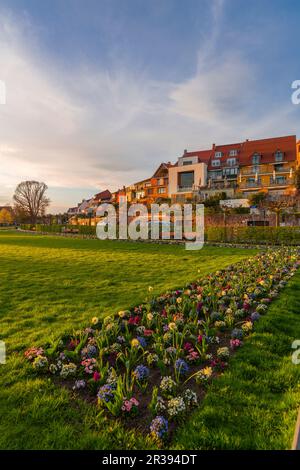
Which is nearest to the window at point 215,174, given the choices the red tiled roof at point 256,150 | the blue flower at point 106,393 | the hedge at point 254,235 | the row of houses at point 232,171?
the row of houses at point 232,171

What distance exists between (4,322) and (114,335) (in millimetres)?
2455

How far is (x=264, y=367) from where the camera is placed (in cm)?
344

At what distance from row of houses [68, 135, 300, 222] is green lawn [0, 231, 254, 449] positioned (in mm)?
35579

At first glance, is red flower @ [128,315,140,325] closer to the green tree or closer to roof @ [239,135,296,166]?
roof @ [239,135,296,166]

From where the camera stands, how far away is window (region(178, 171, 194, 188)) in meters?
51.8

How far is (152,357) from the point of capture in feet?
11.6

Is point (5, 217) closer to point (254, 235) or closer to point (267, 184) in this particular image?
point (267, 184)

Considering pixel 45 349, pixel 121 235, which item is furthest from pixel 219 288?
pixel 121 235

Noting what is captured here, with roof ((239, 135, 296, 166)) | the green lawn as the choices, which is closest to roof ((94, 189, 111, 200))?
roof ((239, 135, 296, 166))

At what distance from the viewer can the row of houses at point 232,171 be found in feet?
145

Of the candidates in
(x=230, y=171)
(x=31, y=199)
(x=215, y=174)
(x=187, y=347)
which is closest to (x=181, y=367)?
(x=187, y=347)

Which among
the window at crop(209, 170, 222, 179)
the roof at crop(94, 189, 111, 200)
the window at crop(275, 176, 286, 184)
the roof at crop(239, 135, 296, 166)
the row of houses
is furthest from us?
the roof at crop(94, 189, 111, 200)
